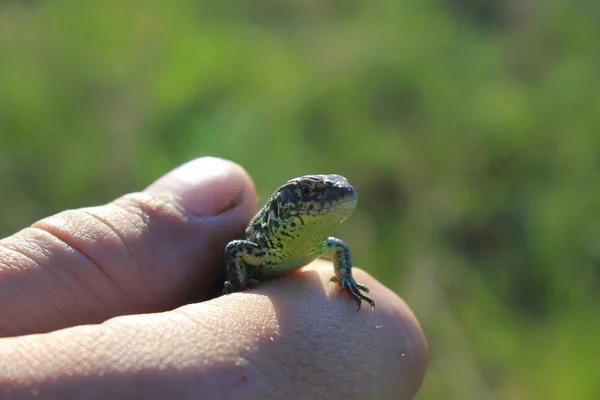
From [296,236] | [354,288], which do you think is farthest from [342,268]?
[296,236]

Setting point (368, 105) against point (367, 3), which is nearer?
point (368, 105)

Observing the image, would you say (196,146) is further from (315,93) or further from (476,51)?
(476,51)

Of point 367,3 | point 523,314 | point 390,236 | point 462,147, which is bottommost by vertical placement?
point 523,314

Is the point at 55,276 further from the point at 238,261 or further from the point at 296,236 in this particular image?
the point at 296,236

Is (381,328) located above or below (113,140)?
below

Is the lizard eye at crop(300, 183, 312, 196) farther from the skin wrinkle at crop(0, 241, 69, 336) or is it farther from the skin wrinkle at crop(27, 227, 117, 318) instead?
the skin wrinkle at crop(0, 241, 69, 336)

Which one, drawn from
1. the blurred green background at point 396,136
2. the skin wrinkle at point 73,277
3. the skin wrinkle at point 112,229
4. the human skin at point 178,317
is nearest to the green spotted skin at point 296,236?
the human skin at point 178,317

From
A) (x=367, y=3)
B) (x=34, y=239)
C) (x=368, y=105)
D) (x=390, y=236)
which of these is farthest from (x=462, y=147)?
(x=34, y=239)
